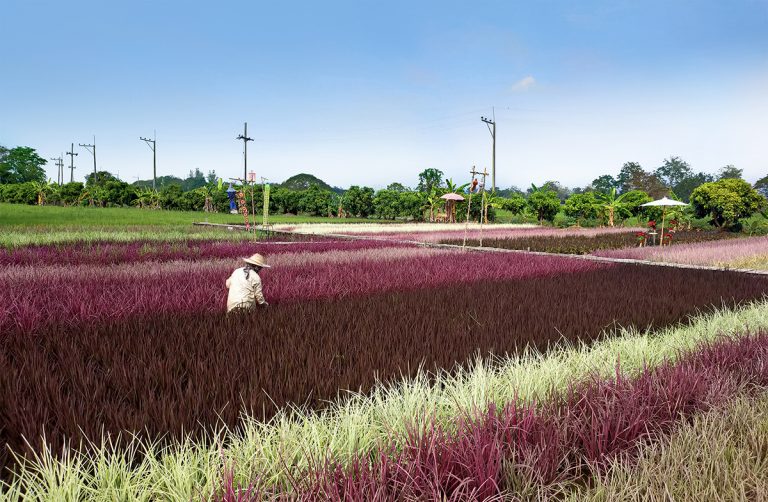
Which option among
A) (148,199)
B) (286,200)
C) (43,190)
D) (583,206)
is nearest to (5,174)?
(43,190)

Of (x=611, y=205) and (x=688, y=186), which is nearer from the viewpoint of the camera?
(x=611, y=205)

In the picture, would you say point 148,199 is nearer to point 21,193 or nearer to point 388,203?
point 21,193

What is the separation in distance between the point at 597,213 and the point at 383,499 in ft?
104

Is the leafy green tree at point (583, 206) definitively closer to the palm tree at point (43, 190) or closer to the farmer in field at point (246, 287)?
the farmer in field at point (246, 287)

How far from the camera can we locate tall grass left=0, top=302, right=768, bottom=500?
160 centimetres

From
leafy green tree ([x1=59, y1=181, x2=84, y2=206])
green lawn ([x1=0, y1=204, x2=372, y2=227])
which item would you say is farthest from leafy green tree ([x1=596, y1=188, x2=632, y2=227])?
leafy green tree ([x1=59, y1=181, x2=84, y2=206])

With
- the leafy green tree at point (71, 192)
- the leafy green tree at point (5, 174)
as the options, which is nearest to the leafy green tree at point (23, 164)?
the leafy green tree at point (5, 174)

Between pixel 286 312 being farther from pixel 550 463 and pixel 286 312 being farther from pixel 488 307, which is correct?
pixel 550 463

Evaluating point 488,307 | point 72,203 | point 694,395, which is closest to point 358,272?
point 488,307

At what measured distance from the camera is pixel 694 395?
8.54 ft

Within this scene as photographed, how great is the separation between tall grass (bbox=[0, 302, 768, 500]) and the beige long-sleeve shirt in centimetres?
226

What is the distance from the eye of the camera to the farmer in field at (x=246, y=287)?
4.60 meters

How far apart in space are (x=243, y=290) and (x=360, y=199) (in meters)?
36.6

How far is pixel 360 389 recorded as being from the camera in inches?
97.3
